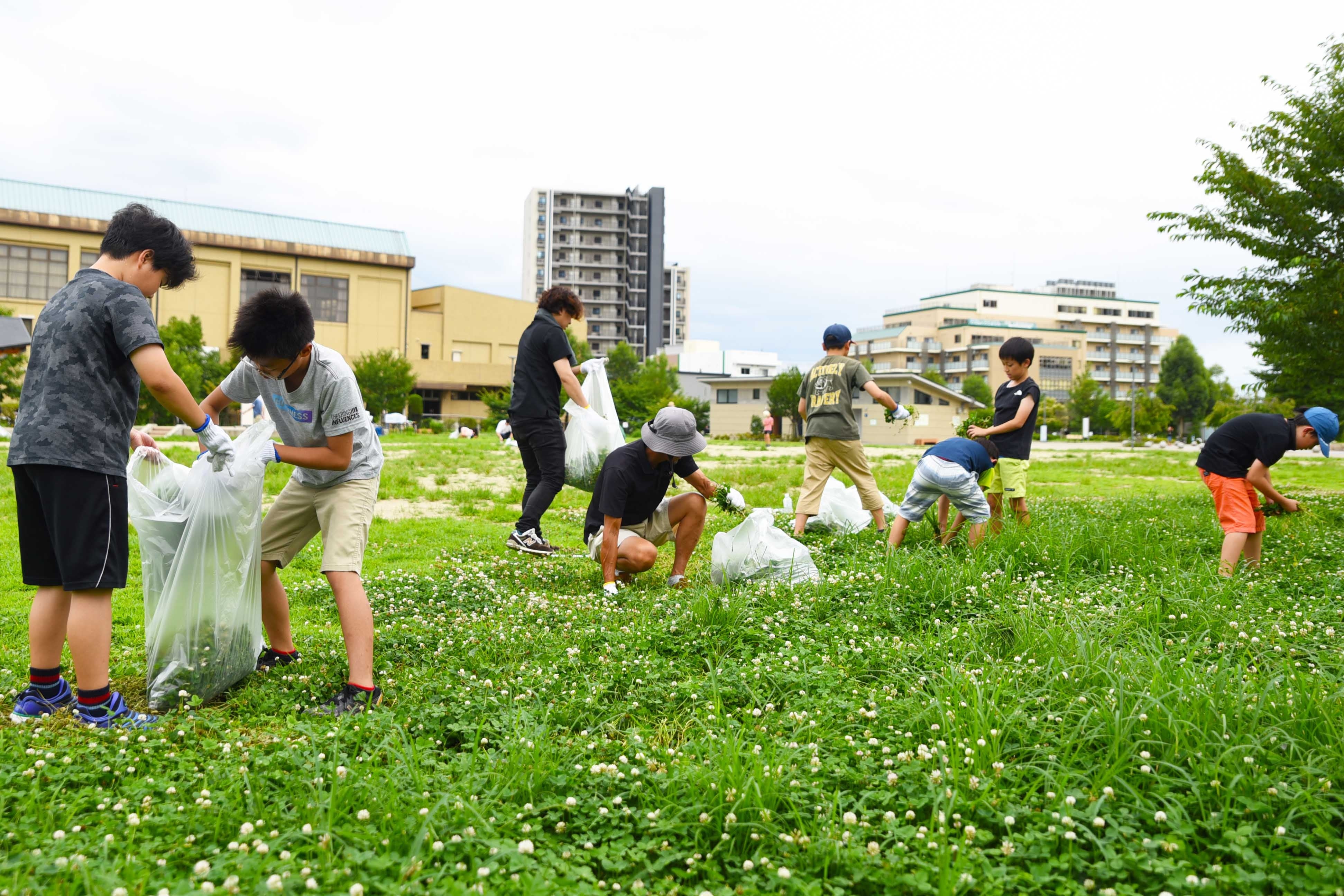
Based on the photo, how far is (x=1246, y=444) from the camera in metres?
5.37

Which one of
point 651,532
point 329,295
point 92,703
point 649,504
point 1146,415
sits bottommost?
point 92,703

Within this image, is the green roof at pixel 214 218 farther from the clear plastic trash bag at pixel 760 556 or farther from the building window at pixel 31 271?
the clear plastic trash bag at pixel 760 556

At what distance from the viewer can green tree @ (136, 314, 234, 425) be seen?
3453cm

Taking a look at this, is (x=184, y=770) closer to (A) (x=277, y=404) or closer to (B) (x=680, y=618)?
(A) (x=277, y=404)

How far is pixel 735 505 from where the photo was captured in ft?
17.9

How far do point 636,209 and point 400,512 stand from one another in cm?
9530

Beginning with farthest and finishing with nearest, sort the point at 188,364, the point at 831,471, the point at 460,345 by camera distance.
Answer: the point at 460,345 < the point at 188,364 < the point at 831,471

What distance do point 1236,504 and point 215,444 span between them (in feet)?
18.5

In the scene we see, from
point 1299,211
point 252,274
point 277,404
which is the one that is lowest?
→ point 277,404

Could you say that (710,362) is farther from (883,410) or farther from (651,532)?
(651,532)

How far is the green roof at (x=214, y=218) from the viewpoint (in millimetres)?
57469

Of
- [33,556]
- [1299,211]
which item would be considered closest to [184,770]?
[33,556]

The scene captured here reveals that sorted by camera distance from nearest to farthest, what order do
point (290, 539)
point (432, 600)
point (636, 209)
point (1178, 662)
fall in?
point (1178, 662)
point (290, 539)
point (432, 600)
point (636, 209)

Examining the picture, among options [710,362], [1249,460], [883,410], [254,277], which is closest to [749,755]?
[1249,460]
